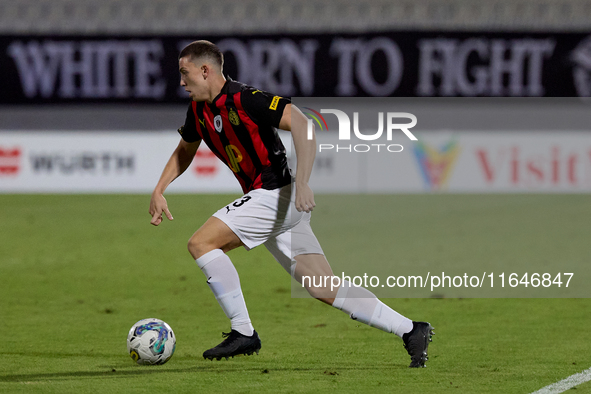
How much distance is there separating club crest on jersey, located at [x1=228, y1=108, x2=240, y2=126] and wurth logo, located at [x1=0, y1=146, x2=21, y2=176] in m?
12.0

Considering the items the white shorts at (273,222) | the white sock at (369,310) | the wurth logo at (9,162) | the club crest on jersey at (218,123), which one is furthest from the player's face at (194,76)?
the wurth logo at (9,162)

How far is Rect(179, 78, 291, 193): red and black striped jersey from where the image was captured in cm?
471

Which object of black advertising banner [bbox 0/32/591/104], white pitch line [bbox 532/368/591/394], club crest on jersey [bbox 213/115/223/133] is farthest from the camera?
black advertising banner [bbox 0/32/591/104]

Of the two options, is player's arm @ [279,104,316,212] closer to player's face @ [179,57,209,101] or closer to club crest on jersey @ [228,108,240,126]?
club crest on jersey @ [228,108,240,126]

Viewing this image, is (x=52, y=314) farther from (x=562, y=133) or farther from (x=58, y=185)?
(x=562, y=133)

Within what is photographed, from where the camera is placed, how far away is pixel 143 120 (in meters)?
17.3

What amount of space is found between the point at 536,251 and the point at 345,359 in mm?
5651

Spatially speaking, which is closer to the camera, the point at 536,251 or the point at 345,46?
the point at 536,251

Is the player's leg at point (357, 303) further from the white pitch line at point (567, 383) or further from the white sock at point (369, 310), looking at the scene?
the white pitch line at point (567, 383)

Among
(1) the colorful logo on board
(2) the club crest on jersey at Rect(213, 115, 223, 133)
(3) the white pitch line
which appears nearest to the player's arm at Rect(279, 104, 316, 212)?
(2) the club crest on jersey at Rect(213, 115, 223, 133)

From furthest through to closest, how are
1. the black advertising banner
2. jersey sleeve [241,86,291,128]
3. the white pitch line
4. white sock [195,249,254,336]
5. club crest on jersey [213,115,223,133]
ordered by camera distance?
the black advertising banner → club crest on jersey [213,115,223,133] → white sock [195,249,254,336] → jersey sleeve [241,86,291,128] → the white pitch line

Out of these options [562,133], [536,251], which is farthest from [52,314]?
[562,133]

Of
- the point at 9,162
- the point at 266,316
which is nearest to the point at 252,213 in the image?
the point at 266,316

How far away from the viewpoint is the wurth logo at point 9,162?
1589cm
